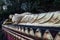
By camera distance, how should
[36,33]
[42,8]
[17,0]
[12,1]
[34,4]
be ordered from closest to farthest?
[36,33] < [42,8] < [34,4] < [17,0] < [12,1]

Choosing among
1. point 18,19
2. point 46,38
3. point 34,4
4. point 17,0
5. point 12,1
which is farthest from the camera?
point 12,1

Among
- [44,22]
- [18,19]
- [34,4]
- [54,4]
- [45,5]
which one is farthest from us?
[34,4]

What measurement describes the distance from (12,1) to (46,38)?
591 cm

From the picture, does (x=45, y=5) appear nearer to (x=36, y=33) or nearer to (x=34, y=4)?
(x=34, y=4)

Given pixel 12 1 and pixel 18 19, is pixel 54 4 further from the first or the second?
pixel 12 1

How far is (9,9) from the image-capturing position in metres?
6.66

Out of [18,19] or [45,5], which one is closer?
[18,19]

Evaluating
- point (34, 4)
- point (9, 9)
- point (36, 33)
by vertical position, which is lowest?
point (9, 9)

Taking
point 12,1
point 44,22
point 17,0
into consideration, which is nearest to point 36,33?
point 44,22

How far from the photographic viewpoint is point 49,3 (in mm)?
4188

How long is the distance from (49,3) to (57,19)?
3101mm

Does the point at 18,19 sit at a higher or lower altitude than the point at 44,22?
lower

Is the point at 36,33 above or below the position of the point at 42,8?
above

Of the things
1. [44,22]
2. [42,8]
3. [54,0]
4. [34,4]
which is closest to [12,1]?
[34,4]
